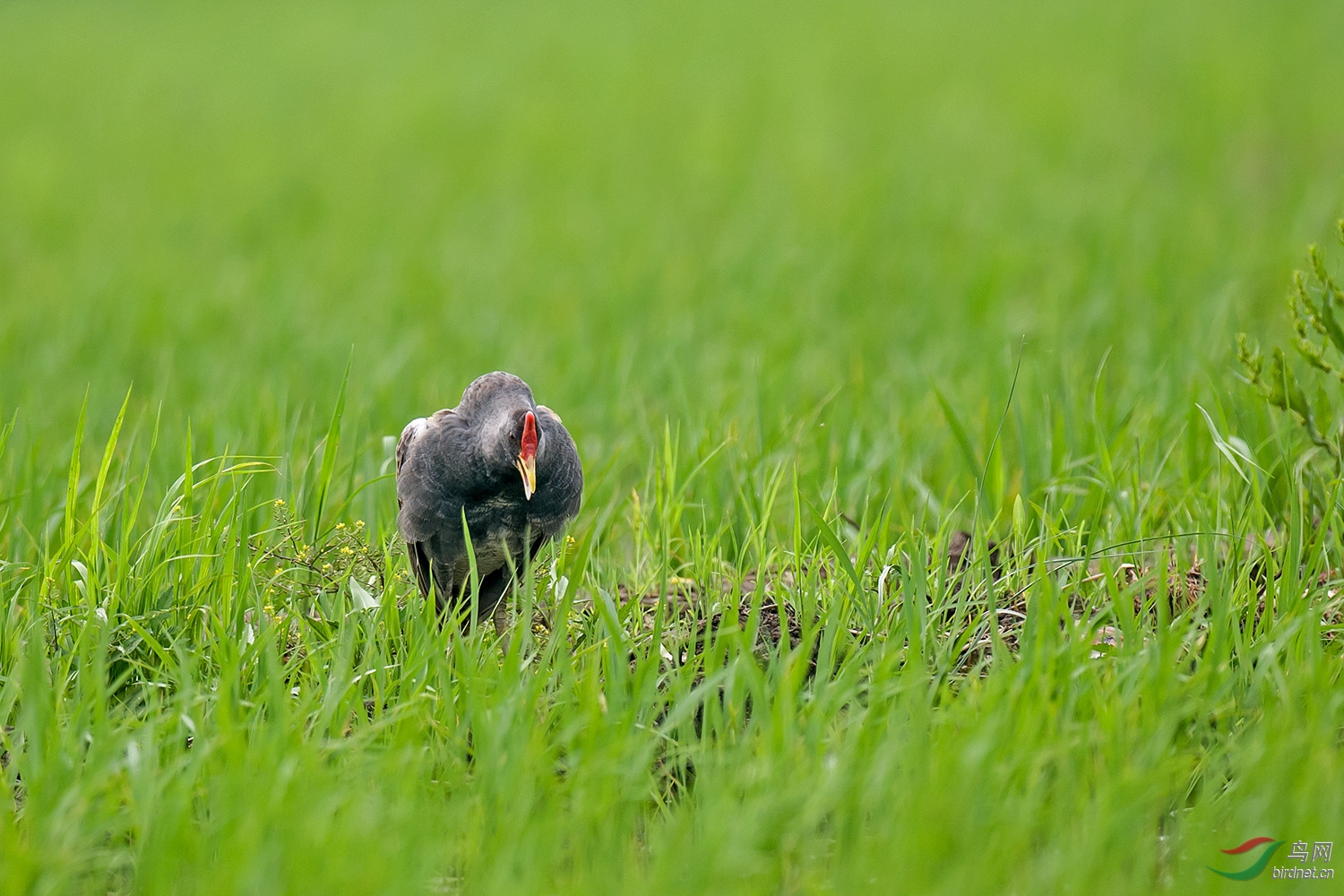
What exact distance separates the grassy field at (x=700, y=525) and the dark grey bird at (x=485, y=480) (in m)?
0.19

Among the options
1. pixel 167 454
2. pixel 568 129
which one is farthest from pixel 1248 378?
pixel 568 129

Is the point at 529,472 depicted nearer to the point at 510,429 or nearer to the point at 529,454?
the point at 529,454

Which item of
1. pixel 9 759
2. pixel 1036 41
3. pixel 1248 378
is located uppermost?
pixel 1036 41

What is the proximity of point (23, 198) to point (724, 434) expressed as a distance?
7274 mm

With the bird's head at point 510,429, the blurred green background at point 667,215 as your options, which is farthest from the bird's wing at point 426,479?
the blurred green background at point 667,215

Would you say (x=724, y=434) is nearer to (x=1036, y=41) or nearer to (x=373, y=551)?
(x=373, y=551)

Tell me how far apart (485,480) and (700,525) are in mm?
1076

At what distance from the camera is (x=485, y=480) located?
9.79ft

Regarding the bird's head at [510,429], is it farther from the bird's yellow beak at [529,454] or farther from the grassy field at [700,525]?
the grassy field at [700,525]

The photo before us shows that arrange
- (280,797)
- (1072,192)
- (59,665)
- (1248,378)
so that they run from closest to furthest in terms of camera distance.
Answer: (280,797) < (59,665) < (1248,378) < (1072,192)

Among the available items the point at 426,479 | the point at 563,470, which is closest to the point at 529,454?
the point at 563,470

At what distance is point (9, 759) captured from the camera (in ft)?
8.94

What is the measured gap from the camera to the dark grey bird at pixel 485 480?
293 centimetres

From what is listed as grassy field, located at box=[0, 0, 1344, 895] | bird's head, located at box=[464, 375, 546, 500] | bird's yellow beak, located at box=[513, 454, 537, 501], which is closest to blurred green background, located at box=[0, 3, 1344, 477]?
grassy field, located at box=[0, 0, 1344, 895]
